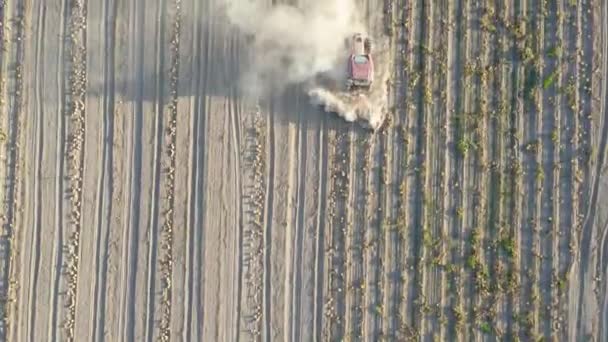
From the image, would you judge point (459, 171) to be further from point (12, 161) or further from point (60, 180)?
point (12, 161)

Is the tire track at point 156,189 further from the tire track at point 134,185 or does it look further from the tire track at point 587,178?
the tire track at point 587,178

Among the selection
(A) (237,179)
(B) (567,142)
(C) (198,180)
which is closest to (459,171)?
(B) (567,142)

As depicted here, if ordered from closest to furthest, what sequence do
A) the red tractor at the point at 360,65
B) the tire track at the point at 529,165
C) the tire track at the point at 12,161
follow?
the red tractor at the point at 360,65
the tire track at the point at 529,165
the tire track at the point at 12,161

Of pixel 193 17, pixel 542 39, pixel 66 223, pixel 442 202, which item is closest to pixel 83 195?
pixel 66 223

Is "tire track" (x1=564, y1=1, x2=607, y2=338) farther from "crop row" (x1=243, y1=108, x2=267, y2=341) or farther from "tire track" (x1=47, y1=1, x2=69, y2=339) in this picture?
"tire track" (x1=47, y1=1, x2=69, y2=339)

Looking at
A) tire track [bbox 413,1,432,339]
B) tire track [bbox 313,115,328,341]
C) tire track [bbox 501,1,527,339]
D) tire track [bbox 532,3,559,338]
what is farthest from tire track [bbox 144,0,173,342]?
tire track [bbox 532,3,559,338]

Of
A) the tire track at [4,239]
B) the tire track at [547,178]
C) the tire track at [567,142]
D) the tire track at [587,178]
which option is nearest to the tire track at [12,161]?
the tire track at [4,239]
